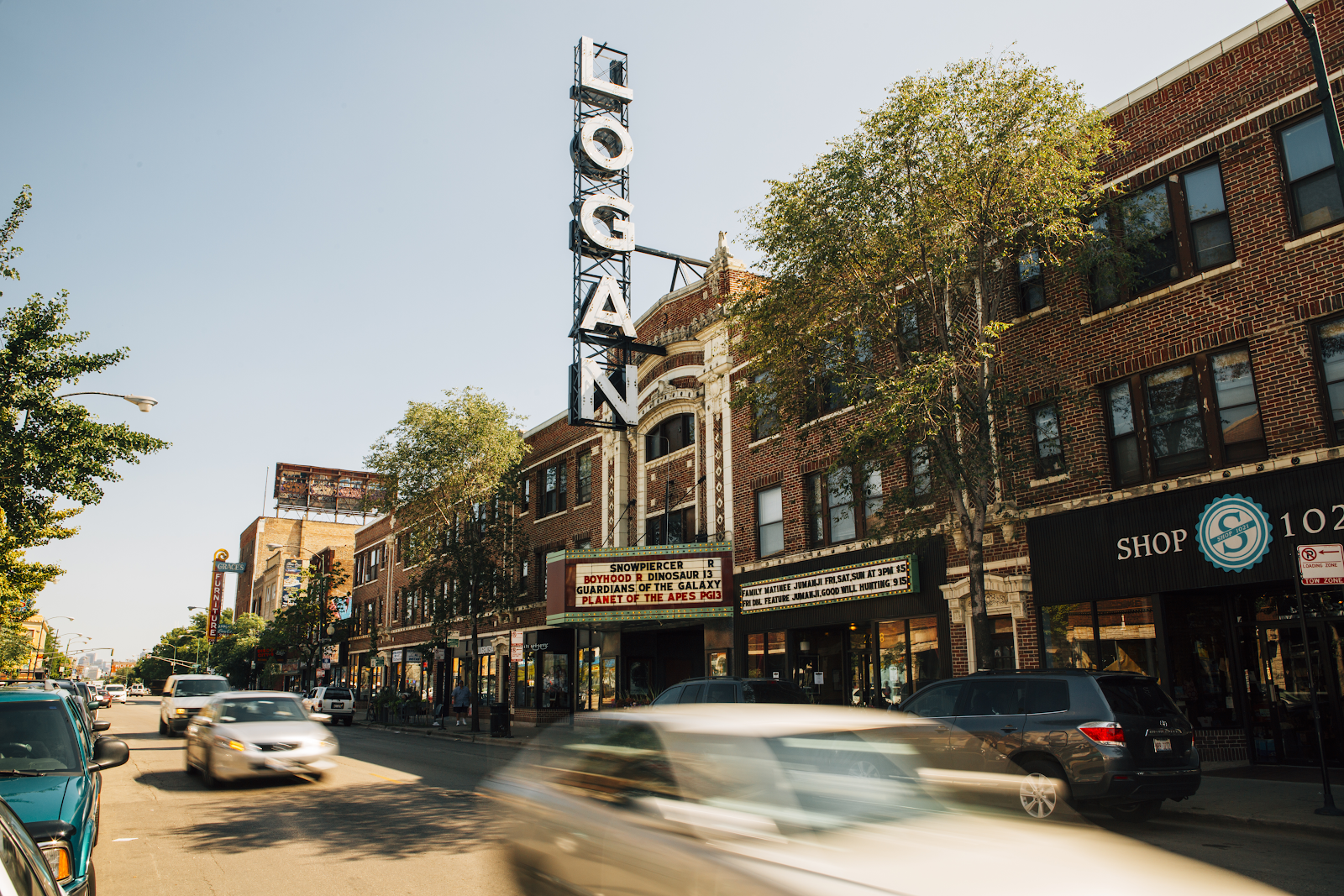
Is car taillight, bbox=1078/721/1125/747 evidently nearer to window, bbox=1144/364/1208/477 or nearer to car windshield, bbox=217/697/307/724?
window, bbox=1144/364/1208/477

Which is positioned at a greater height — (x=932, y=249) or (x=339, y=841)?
(x=932, y=249)

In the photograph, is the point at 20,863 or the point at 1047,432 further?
the point at 1047,432

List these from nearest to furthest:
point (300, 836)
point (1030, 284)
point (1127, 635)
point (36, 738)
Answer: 1. point (36, 738)
2. point (300, 836)
3. point (1127, 635)
4. point (1030, 284)

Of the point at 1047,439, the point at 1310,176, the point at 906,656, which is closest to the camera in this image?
the point at 1310,176

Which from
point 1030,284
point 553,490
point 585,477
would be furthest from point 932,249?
point 553,490

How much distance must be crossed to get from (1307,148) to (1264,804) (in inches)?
402

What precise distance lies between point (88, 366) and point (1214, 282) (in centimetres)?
2314

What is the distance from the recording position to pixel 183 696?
26.8 metres

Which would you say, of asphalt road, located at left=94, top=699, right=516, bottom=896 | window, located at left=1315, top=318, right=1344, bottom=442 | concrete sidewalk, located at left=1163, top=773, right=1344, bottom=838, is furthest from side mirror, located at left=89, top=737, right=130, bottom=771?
window, located at left=1315, top=318, right=1344, bottom=442

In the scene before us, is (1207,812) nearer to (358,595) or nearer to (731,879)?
(731,879)

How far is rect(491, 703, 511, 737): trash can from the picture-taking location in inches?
1125

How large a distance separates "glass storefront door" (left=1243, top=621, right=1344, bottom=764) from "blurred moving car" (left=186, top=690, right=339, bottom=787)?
15.0 m

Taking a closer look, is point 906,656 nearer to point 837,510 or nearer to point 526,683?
point 837,510

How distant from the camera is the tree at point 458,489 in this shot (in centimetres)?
3338
